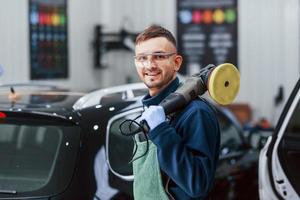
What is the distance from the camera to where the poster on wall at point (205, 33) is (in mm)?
8992

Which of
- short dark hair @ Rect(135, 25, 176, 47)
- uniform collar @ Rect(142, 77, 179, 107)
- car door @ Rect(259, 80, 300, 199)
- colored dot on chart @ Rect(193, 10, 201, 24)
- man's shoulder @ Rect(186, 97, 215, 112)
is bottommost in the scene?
car door @ Rect(259, 80, 300, 199)

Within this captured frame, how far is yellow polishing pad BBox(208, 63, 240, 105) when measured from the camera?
2.04 meters

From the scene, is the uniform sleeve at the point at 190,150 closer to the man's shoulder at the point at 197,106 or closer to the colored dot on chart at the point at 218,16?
the man's shoulder at the point at 197,106

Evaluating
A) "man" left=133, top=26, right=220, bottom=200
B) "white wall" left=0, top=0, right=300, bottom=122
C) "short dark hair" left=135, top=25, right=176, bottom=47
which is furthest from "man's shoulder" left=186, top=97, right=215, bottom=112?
"white wall" left=0, top=0, right=300, bottom=122

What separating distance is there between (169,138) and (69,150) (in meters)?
1.01

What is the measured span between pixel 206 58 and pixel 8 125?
6.32 metres

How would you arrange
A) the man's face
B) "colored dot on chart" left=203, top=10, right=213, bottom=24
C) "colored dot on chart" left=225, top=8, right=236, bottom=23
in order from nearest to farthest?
the man's face, "colored dot on chart" left=225, top=8, right=236, bottom=23, "colored dot on chart" left=203, top=10, right=213, bottom=24

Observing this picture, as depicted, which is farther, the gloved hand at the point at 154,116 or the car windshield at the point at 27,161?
the car windshield at the point at 27,161

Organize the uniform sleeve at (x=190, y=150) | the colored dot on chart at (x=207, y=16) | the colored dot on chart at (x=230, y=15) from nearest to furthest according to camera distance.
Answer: the uniform sleeve at (x=190, y=150) → the colored dot on chart at (x=230, y=15) → the colored dot on chart at (x=207, y=16)

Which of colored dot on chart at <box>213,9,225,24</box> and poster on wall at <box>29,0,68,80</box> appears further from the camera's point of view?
colored dot on chart at <box>213,9,225,24</box>

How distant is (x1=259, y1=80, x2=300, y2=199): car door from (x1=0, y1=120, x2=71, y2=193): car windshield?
113 centimetres

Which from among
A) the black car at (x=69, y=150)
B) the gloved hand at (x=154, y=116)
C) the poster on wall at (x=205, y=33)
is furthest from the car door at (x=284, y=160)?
the poster on wall at (x=205, y=33)

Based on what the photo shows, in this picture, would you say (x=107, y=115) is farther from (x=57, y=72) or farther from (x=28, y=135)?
(x=57, y=72)

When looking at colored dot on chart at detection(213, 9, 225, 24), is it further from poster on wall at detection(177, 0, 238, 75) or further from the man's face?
the man's face
